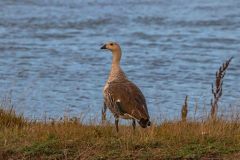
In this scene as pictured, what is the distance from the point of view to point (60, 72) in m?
20.6

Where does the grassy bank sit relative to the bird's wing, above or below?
below

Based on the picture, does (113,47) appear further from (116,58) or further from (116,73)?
(116,73)

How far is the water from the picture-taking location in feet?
55.3

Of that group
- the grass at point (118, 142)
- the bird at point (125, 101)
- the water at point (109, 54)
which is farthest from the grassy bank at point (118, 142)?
the water at point (109, 54)

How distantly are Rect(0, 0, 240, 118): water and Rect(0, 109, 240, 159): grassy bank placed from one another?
423 cm

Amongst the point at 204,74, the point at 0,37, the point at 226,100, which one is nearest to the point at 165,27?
the point at 0,37

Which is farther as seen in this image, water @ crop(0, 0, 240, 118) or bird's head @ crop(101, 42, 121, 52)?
water @ crop(0, 0, 240, 118)

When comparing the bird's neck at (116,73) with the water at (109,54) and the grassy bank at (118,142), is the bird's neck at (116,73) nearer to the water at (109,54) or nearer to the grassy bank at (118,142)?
the grassy bank at (118,142)

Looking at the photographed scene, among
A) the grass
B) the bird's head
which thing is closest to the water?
the bird's head

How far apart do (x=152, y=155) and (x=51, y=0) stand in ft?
102

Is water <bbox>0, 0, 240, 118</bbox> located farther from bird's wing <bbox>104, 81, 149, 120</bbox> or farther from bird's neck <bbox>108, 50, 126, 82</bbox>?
bird's wing <bbox>104, 81, 149, 120</bbox>

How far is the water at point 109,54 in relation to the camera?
55.3 ft

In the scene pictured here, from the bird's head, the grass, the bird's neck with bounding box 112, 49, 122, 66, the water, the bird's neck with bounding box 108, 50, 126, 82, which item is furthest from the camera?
the water

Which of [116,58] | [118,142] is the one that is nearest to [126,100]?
[116,58]
